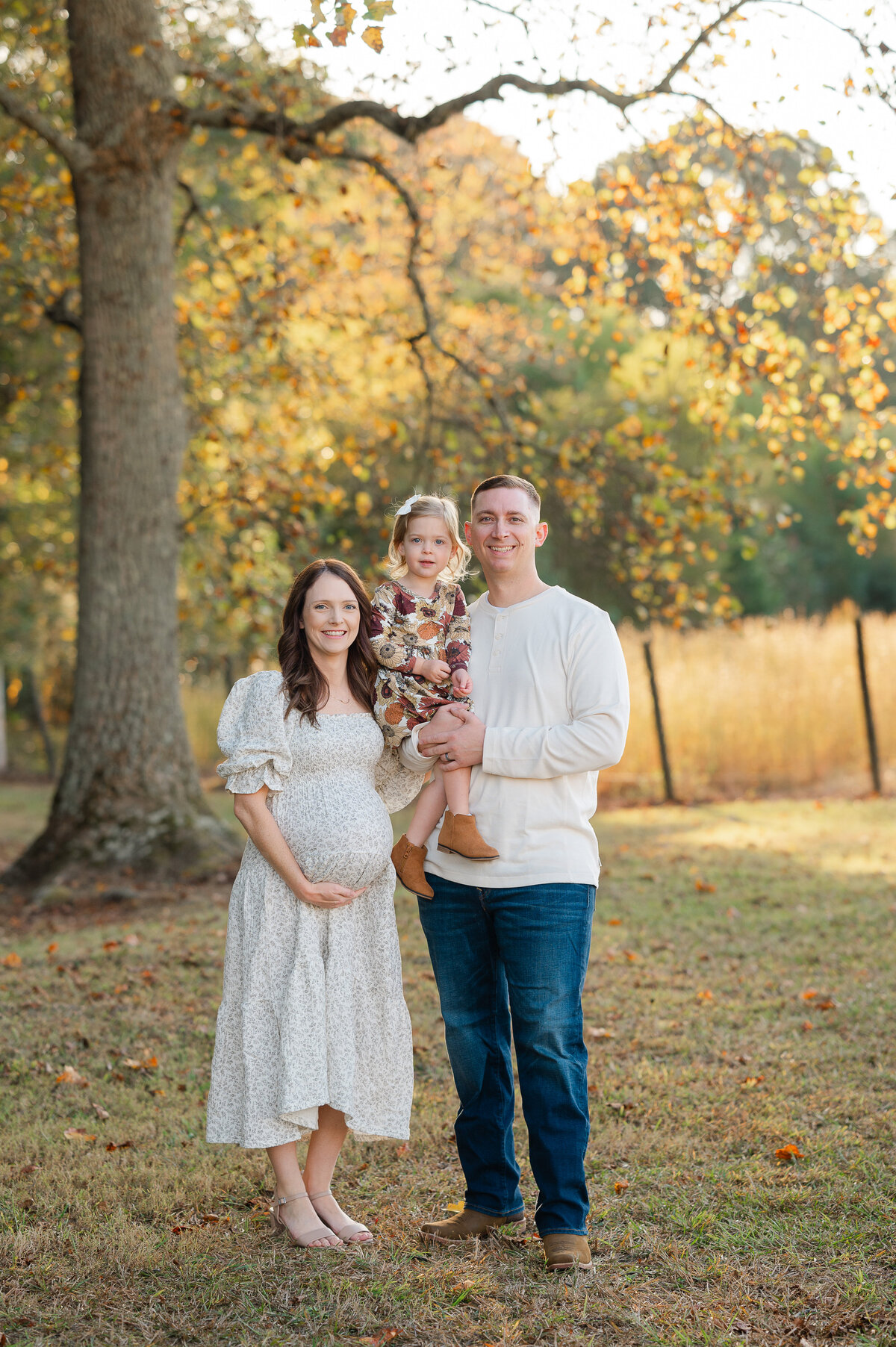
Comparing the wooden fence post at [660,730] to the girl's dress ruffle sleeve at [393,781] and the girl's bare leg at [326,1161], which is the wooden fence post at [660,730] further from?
the girl's bare leg at [326,1161]

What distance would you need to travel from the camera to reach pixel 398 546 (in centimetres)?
355

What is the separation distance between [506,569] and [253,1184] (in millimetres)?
2159

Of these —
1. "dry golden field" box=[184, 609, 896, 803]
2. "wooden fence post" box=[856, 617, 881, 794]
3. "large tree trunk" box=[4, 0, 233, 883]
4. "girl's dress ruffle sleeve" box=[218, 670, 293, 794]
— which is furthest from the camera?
"dry golden field" box=[184, 609, 896, 803]

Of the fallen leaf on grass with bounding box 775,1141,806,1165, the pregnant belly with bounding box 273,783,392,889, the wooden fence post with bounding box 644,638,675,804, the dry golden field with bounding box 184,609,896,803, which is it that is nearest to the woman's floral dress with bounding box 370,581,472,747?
the pregnant belly with bounding box 273,783,392,889

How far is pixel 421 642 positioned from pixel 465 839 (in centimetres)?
61

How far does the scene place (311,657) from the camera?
11.1 ft

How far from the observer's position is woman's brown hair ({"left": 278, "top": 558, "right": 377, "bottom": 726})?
331cm

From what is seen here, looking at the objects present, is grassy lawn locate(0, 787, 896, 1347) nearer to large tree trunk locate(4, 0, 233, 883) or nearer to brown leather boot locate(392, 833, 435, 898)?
brown leather boot locate(392, 833, 435, 898)

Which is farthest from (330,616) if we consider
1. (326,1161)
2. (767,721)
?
(767,721)

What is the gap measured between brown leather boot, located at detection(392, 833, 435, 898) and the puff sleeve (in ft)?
0.59

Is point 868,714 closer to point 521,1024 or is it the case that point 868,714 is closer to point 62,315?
point 62,315

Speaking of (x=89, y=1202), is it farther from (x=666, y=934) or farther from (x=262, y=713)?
(x=666, y=934)

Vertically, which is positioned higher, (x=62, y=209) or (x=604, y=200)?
(x=62, y=209)

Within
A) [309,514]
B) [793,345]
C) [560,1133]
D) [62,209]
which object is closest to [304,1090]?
[560,1133]
